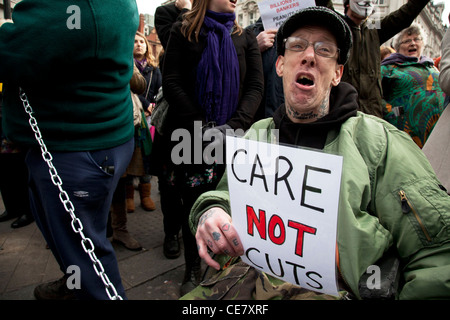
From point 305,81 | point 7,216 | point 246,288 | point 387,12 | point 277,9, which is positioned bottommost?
point 7,216

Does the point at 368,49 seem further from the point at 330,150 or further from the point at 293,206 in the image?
the point at 293,206

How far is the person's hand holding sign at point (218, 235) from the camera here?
111 centimetres

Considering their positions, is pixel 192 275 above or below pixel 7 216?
above

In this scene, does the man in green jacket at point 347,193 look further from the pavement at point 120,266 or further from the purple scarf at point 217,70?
the pavement at point 120,266

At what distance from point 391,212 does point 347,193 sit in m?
0.17

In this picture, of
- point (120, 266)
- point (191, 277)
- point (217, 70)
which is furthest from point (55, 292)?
point (217, 70)

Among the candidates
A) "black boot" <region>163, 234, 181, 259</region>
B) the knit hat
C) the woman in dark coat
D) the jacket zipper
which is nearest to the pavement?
"black boot" <region>163, 234, 181, 259</region>

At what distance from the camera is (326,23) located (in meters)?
1.35

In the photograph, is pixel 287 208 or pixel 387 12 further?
pixel 387 12

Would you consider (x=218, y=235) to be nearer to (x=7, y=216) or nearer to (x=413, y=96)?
(x=413, y=96)

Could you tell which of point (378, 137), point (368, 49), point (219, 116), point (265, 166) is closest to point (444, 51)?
point (368, 49)

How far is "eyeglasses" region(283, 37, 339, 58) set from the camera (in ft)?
4.45

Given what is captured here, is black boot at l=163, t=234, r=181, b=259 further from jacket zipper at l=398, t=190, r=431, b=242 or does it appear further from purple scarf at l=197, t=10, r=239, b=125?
jacket zipper at l=398, t=190, r=431, b=242

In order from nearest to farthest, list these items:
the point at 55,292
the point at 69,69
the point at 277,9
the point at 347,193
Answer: the point at 347,193, the point at 69,69, the point at 55,292, the point at 277,9
